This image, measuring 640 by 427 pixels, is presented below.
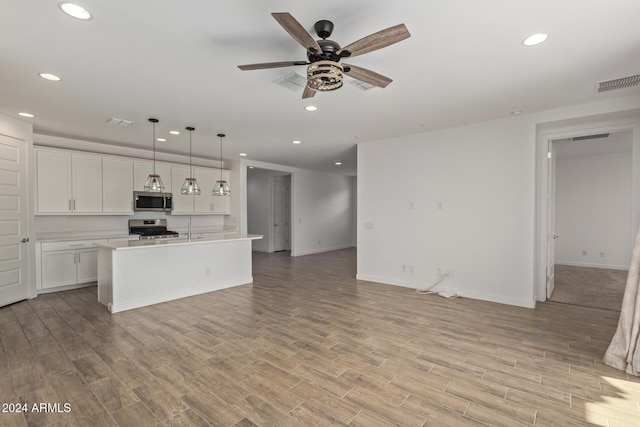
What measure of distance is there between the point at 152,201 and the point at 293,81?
4.88 metres

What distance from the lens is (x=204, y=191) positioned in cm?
733

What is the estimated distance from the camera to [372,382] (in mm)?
2396

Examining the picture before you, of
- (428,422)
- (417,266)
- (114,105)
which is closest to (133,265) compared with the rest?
(114,105)

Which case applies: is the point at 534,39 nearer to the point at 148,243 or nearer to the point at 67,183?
the point at 148,243

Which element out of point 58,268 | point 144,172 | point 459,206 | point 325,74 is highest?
point 325,74

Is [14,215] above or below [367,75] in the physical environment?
below

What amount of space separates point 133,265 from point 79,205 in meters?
2.37

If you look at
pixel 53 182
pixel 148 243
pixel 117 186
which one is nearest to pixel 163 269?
pixel 148 243

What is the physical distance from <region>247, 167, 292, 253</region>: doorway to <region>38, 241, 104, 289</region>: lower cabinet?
17.0 ft

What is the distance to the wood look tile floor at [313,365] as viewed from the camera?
204 cm

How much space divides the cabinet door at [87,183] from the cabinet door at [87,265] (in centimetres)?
81

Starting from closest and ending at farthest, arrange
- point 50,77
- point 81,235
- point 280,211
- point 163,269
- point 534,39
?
1. point 534,39
2. point 50,77
3. point 163,269
4. point 81,235
5. point 280,211

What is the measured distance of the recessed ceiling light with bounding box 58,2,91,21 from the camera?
193cm

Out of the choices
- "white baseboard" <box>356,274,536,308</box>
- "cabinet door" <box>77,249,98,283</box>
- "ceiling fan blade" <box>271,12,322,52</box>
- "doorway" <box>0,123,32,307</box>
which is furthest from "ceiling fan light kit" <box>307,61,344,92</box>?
"cabinet door" <box>77,249,98,283</box>
